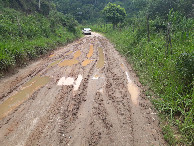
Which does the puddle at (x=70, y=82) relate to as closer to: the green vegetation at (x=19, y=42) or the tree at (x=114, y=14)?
the green vegetation at (x=19, y=42)

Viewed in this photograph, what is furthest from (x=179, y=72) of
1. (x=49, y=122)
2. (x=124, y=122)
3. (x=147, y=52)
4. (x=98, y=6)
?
(x=98, y=6)

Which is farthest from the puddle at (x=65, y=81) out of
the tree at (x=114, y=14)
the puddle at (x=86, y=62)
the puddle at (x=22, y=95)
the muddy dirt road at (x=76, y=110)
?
the tree at (x=114, y=14)

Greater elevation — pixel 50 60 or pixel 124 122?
pixel 50 60

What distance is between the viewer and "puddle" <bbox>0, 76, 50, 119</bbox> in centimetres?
356

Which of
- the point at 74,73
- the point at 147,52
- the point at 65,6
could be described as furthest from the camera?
the point at 65,6

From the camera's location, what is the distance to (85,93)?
4301mm

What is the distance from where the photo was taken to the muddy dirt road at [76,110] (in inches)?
106

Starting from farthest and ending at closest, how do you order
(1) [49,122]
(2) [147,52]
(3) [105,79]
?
(2) [147,52]
(3) [105,79]
(1) [49,122]

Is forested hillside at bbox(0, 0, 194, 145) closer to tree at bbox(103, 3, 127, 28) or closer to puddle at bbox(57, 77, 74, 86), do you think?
puddle at bbox(57, 77, 74, 86)

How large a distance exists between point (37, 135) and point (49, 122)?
383mm

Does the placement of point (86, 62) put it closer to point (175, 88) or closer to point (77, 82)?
point (77, 82)

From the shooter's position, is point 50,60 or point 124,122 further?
point 50,60

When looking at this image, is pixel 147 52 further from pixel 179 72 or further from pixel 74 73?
pixel 74 73

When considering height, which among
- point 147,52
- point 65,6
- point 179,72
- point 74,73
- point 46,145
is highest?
point 65,6
